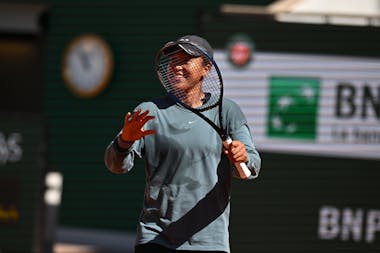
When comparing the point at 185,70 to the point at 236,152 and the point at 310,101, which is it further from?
the point at 310,101

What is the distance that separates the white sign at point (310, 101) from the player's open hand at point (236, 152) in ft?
11.8

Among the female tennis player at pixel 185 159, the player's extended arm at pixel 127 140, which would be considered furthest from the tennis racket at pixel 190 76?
the player's extended arm at pixel 127 140

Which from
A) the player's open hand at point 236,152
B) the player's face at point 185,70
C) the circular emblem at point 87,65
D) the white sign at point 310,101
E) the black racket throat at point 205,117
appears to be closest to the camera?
the player's open hand at point 236,152

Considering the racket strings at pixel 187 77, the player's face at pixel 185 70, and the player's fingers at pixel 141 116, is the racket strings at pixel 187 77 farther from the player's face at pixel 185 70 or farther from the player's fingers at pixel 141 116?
the player's fingers at pixel 141 116

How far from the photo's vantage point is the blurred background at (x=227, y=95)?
7.71 meters

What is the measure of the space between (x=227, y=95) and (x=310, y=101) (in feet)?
2.28

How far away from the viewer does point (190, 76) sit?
4.37 meters

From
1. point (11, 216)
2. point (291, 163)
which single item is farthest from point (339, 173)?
point (11, 216)

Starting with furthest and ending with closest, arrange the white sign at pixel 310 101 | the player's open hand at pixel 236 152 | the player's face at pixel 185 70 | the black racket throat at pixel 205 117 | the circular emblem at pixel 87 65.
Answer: the circular emblem at pixel 87 65
the white sign at pixel 310 101
the player's face at pixel 185 70
the black racket throat at pixel 205 117
the player's open hand at pixel 236 152

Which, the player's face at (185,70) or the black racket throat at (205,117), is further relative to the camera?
the player's face at (185,70)

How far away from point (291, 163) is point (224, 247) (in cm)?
349

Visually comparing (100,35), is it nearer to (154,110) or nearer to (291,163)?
(291,163)

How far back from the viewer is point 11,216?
932 centimetres

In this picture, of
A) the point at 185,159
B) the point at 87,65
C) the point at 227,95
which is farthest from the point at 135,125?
the point at 87,65
